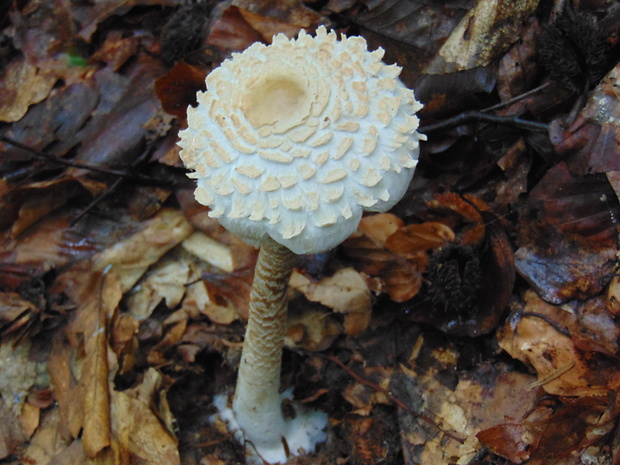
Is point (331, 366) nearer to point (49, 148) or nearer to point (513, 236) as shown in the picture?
point (513, 236)

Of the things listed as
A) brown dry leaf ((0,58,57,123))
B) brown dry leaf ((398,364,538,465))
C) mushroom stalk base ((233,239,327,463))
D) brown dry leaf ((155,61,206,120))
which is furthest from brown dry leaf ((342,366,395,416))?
brown dry leaf ((0,58,57,123))

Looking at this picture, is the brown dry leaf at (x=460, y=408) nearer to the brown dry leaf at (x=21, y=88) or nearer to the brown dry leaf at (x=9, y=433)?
the brown dry leaf at (x=9, y=433)

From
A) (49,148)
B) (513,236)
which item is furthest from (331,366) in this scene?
(49,148)

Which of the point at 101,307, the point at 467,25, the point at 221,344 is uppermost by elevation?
the point at 467,25

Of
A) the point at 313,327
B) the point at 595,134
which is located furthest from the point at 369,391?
the point at 595,134

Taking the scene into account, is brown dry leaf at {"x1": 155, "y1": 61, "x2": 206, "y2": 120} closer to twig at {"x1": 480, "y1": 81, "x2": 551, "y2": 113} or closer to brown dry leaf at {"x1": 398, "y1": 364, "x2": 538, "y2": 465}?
twig at {"x1": 480, "y1": 81, "x2": 551, "y2": 113}

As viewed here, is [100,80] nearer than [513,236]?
No

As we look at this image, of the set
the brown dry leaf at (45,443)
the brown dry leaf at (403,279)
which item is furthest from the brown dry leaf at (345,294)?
the brown dry leaf at (45,443)
